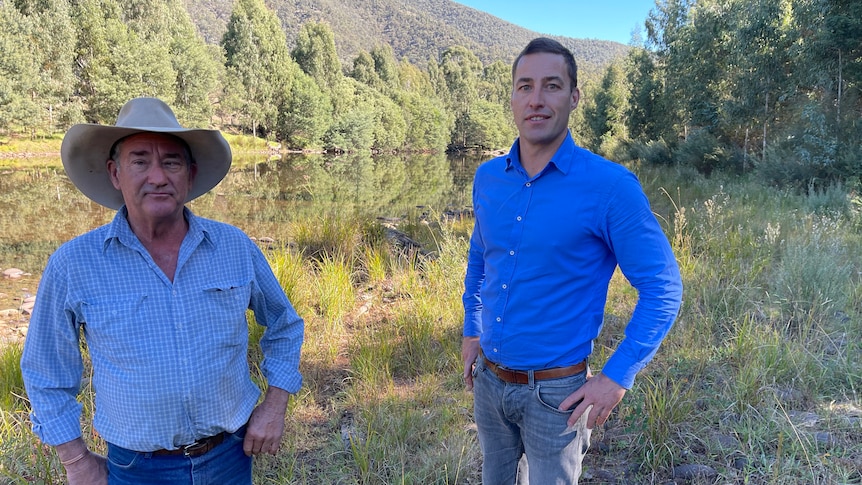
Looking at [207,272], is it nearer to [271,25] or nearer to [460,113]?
[271,25]

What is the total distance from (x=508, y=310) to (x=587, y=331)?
248mm

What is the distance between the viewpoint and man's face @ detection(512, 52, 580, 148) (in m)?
1.57

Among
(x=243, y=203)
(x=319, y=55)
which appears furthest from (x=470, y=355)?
(x=319, y=55)

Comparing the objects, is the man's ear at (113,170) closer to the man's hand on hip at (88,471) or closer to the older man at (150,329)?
the older man at (150,329)

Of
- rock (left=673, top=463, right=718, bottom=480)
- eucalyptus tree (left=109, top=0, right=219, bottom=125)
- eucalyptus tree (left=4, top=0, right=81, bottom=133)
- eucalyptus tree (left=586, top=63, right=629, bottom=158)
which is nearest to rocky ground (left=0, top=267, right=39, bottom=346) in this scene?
rock (left=673, top=463, right=718, bottom=480)

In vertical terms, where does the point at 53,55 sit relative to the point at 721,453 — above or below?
above

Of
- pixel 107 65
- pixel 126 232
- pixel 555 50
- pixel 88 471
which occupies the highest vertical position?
pixel 107 65

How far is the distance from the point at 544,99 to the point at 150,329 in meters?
1.31

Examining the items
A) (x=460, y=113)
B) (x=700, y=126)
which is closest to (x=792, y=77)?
(x=700, y=126)

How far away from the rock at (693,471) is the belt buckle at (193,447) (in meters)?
2.04

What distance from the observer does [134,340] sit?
55.6 inches

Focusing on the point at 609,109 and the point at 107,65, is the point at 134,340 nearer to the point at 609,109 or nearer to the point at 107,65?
the point at 107,65

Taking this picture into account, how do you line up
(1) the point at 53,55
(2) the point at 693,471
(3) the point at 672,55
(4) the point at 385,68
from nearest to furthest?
(2) the point at 693,471
(3) the point at 672,55
(1) the point at 53,55
(4) the point at 385,68

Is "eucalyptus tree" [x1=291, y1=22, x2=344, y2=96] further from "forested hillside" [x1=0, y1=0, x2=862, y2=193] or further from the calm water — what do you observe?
the calm water
